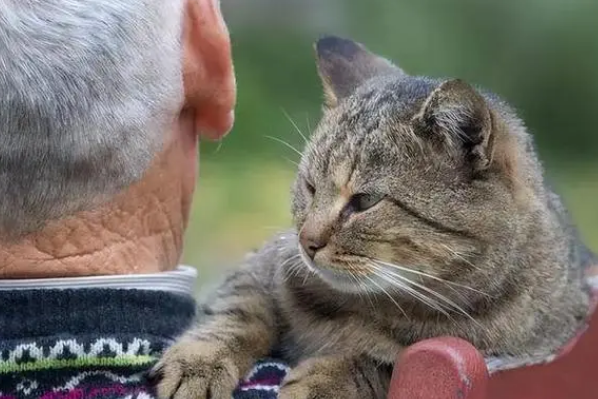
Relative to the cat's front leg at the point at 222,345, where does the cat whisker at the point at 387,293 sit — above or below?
above

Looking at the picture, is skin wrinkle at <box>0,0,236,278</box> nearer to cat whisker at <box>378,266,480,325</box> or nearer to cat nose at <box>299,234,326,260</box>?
cat nose at <box>299,234,326,260</box>

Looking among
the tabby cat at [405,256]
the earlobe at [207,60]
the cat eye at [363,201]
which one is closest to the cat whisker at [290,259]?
the tabby cat at [405,256]

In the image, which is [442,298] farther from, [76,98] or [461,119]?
[76,98]

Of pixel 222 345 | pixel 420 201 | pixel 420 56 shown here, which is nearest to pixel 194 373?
pixel 222 345

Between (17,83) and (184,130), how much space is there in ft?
0.96

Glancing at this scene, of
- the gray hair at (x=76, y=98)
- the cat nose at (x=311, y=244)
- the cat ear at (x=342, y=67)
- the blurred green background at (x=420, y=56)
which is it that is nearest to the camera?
the gray hair at (x=76, y=98)

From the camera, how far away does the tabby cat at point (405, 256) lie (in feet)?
3.71

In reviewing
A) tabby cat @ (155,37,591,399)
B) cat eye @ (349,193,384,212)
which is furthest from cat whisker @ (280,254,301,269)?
cat eye @ (349,193,384,212)

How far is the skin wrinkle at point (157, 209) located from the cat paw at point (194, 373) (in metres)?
0.12

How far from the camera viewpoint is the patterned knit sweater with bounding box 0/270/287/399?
1021 millimetres

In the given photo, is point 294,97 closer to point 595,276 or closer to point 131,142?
point 595,276

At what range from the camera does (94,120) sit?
1.01 m

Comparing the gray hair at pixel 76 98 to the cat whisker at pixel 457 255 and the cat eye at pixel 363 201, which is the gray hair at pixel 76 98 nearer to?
the cat eye at pixel 363 201

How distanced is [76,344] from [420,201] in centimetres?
45
